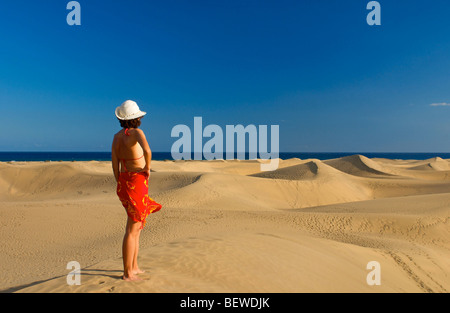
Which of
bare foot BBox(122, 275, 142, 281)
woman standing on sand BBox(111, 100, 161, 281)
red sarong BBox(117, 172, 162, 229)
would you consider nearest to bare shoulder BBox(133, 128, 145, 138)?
woman standing on sand BBox(111, 100, 161, 281)

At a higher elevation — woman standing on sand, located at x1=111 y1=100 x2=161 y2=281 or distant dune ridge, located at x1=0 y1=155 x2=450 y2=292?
woman standing on sand, located at x1=111 y1=100 x2=161 y2=281

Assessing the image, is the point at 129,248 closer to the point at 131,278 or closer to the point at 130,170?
the point at 131,278

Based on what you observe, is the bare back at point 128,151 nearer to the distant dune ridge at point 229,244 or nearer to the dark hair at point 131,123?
the dark hair at point 131,123

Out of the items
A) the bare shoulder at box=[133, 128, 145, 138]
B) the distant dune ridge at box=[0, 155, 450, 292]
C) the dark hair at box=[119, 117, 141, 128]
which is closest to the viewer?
the bare shoulder at box=[133, 128, 145, 138]

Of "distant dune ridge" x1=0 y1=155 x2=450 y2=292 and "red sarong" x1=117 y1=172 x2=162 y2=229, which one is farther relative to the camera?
"distant dune ridge" x1=0 y1=155 x2=450 y2=292

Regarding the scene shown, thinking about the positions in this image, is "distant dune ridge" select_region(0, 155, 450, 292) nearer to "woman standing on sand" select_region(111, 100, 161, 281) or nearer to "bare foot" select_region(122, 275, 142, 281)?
"bare foot" select_region(122, 275, 142, 281)

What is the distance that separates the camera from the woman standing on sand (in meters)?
3.55

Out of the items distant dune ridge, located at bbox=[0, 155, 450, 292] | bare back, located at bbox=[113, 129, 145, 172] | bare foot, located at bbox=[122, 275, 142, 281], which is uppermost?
bare back, located at bbox=[113, 129, 145, 172]

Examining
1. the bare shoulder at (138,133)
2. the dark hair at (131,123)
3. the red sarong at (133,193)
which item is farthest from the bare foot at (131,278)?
the dark hair at (131,123)

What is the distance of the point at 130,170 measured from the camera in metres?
3.58

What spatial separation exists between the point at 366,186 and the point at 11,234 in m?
21.7

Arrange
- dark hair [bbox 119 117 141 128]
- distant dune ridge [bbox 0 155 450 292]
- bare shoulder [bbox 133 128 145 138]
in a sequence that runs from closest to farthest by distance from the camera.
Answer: bare shoulder [bbox 133 128 145 138] → dark hair [bbox 119 117 141 128] → distant dune ridge [bbox 0 155 450 292]

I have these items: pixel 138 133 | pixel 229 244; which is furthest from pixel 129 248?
pixel 229 244

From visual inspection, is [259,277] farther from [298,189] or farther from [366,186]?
[366,186]
